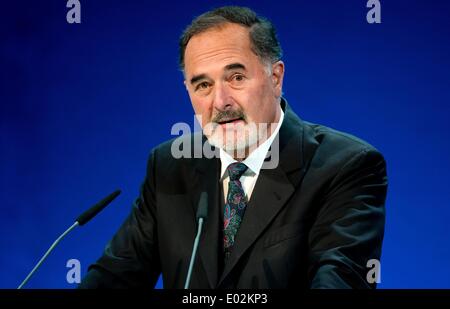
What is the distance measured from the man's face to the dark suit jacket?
0.12 m

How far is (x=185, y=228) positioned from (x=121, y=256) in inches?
9.4

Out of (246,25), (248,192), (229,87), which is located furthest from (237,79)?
(248,192)

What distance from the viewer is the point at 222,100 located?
6.52 ft

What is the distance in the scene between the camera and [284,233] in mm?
1905

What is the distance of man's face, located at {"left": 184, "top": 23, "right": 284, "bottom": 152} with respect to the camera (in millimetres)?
2004

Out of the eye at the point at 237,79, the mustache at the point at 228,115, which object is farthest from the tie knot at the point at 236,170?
the eye at the point at 237,79

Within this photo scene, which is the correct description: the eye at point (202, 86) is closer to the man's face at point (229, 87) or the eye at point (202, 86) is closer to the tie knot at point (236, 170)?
the man's face at point (229, 87)

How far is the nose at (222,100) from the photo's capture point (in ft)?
6.52

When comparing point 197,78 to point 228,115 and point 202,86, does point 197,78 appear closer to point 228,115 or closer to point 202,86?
point 202,86

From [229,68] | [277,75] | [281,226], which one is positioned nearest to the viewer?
[281,226]

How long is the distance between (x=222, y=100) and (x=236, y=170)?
224 mm

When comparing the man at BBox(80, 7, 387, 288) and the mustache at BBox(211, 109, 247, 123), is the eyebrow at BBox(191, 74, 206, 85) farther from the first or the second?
the mustache at BBox(211, 109, 247, 123)
